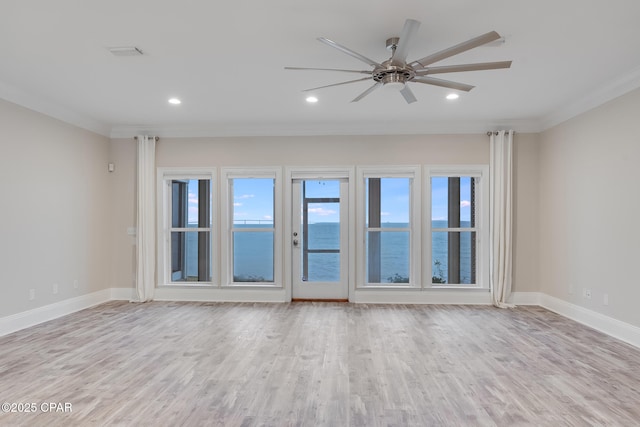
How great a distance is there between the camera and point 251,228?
6.21 meters

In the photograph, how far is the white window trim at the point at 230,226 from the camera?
6.07 metres

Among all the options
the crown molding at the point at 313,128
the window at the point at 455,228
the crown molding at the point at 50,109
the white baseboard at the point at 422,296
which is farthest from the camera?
the window at the point at 455,228

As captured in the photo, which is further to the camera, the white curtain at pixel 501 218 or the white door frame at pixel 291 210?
the white door frame at pixel 291 210

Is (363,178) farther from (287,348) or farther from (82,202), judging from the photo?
(82,202)

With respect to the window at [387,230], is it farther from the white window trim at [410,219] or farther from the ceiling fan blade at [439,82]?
the ceiling fan blade at [439,82]

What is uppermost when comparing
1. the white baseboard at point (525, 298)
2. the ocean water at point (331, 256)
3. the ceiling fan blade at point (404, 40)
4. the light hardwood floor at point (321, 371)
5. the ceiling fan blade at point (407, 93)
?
the ceiling fan blade at point (404, 40)

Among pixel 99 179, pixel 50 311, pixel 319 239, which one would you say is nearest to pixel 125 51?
pixel 99 179

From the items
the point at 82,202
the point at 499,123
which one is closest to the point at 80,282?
the point at 82,202

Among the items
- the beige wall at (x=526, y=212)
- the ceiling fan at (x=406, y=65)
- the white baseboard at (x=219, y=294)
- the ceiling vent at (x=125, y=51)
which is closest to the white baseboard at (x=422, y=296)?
the beige wall at (x=526, y=212)

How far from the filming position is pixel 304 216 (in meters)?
6.21

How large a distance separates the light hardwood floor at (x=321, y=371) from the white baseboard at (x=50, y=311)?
161 millimetres

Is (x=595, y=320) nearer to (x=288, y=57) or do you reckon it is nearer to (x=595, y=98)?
(x=595, y=98)

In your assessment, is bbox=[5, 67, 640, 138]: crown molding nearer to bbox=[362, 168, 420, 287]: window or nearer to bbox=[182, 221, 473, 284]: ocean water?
bbox=[362, 168, 420, 287]: window

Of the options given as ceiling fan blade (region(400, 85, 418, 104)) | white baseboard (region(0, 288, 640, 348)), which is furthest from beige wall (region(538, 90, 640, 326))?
ceiling fan blade (region(400, 85, 418, 104))
